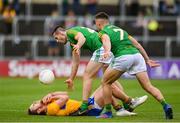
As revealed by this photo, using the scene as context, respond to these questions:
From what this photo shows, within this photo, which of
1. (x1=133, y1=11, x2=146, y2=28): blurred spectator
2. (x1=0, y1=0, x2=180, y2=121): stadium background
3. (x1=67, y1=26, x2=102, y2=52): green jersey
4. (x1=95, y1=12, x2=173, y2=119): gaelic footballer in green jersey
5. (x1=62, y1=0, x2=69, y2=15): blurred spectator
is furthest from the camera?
(x1=62, y1=0, x2=69, y2=15): blurred spectator

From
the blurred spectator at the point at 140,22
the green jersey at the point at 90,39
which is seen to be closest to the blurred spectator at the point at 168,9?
the blurred spectator at the point at 140,22

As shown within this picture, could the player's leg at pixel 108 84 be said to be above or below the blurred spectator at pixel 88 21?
below

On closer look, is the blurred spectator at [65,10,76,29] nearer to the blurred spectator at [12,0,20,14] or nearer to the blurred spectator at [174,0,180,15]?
the blurred spectator at [12,0,20,14]

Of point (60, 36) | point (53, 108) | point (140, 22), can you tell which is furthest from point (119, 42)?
point (140, 22)

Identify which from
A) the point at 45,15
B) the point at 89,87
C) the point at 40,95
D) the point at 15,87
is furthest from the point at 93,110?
the point at 45,15

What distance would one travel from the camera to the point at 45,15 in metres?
41.9

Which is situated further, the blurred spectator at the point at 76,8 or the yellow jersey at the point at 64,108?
the blurred spectator at the point at 76,8

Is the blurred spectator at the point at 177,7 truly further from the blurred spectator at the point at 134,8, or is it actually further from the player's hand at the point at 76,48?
the player's hand at the point at 76,48

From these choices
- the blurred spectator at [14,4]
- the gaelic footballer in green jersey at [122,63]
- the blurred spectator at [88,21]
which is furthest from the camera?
the blurred spectator at [14,4]

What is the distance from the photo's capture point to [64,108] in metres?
18.1

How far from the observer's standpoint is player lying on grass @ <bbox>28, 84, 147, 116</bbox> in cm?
1786

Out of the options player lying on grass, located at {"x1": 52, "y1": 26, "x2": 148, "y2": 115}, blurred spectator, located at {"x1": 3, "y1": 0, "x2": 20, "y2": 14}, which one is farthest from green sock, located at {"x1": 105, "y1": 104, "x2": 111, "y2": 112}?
blurred spectator, located at {"x1": 3, "y1": 0, "x2": 20, "y2": 14}

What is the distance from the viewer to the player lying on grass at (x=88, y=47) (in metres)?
18.1

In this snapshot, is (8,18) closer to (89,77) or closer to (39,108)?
(89,77)
